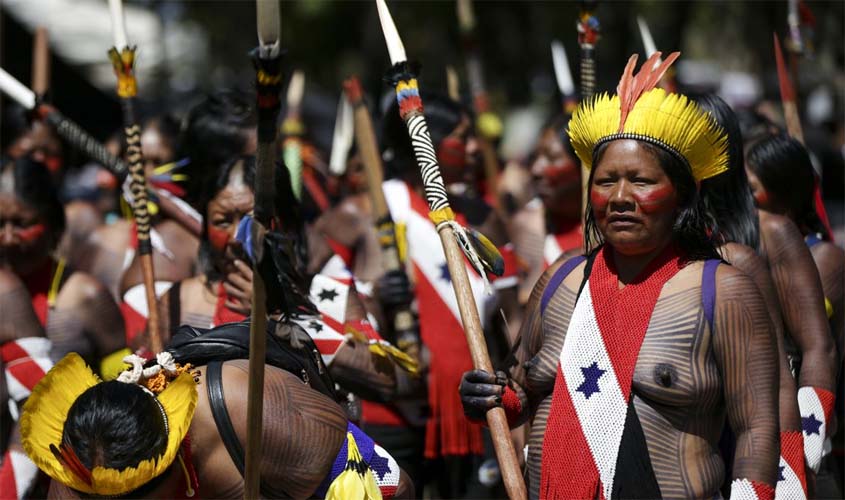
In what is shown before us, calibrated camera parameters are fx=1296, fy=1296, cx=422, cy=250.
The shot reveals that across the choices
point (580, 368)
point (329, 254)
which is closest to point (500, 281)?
point (329, 254)

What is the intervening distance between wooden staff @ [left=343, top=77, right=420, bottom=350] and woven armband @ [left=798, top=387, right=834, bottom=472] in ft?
5.87

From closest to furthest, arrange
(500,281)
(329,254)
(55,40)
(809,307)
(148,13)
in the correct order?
1. (809,307)
2. (329,254)
3. (500,281)
4. (55,40)
5. (148,13)

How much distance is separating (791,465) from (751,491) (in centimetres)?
36

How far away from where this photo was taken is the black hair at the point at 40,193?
5.68 metres

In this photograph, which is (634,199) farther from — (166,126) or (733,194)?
(166,126)

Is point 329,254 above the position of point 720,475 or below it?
above

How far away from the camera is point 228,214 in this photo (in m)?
4.45

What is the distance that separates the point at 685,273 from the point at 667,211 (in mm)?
177

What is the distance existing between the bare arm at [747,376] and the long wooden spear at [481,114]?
5122 millimetres

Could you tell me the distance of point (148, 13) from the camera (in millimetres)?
23031

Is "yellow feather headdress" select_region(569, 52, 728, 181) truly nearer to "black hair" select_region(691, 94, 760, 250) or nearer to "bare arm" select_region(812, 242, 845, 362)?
"black hair" select_region(691, 94, 760, 250)

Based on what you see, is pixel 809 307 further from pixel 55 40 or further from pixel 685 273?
pixel 55 40

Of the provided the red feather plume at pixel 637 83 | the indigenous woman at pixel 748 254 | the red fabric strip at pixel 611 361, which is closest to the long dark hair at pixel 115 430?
the red fabric strip at pixel 611 361

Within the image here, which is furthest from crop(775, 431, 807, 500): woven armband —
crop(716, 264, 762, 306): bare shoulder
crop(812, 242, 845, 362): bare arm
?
crop(812, 242, 845, 362): bare arm
